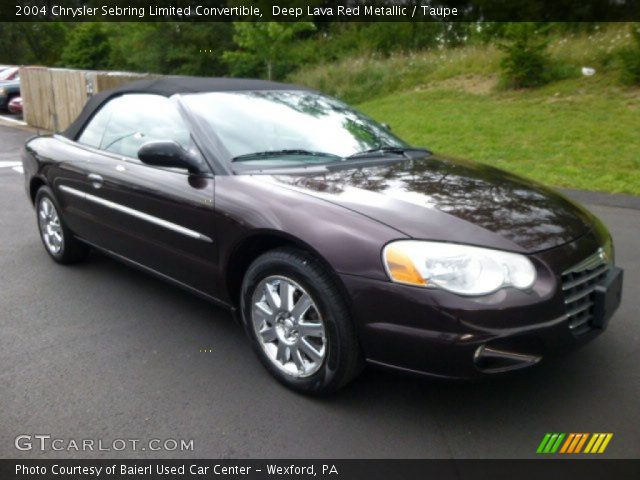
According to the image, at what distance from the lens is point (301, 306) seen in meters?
2.98

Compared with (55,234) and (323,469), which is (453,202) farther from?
(55,234)

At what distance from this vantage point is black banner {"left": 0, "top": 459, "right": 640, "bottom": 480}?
2490 mm

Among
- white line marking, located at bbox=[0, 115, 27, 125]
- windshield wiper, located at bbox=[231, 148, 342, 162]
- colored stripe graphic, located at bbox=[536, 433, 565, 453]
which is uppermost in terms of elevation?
windshield wiper, located at bbox=[231, 148, 342, 162]

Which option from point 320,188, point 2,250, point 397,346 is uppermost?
point 320,188

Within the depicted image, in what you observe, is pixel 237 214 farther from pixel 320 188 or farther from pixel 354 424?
pixel 354 424

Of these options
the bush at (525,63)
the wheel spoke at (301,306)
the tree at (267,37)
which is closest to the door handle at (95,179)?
the wheel spoke at (301,306)

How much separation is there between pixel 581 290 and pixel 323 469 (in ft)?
4.58

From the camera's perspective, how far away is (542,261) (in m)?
2.67

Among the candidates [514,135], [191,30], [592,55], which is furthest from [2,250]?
[191,30]

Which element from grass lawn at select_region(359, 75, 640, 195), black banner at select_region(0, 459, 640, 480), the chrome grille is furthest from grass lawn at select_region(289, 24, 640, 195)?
black banner at select_region(0, 459, 640, 480)

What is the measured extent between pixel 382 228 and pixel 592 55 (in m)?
14.6

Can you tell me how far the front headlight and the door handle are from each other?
7.91ft

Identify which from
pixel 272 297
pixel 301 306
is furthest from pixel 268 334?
pixel 301 306

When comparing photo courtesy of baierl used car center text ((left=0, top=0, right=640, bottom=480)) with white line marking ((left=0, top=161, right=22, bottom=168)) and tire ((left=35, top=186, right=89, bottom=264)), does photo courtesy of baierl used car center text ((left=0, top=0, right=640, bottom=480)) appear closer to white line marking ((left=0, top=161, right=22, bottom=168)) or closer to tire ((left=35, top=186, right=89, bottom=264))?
tire ((left=35, top=186, right=89, bottom=264))
